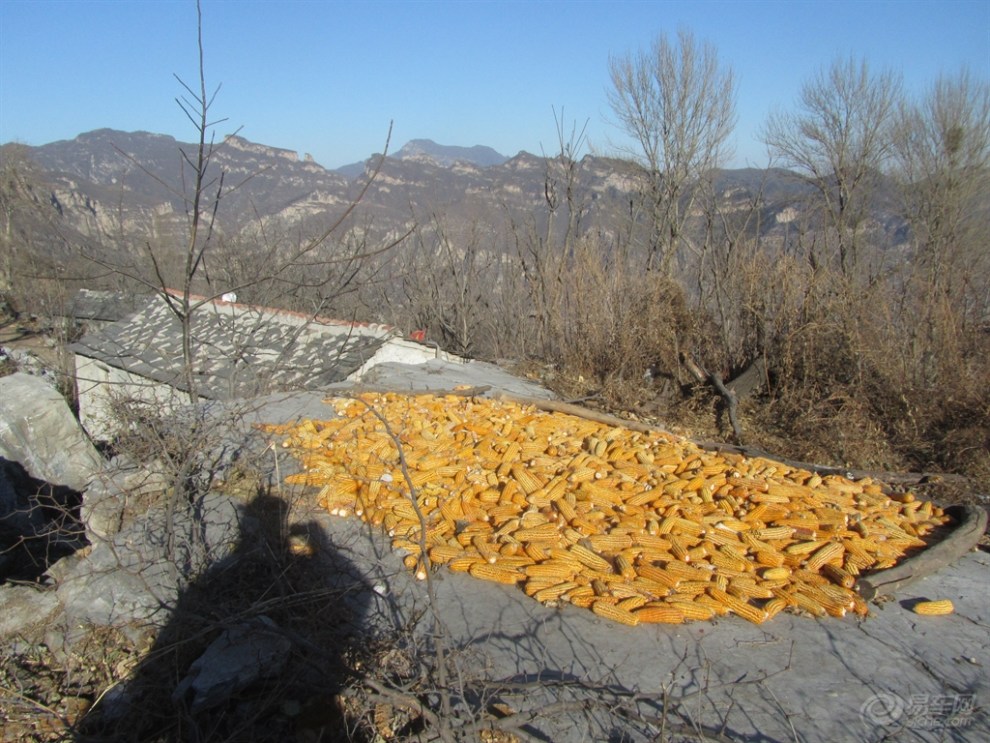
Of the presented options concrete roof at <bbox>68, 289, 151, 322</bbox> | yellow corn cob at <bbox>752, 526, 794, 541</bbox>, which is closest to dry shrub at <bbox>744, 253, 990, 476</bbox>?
yellow corn cob at <bbox>752, 526, 794, 541</bbox>

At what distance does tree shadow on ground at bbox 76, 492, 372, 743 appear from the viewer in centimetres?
324

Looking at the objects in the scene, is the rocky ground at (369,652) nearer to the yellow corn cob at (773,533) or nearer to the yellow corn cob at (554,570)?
the yellow corn cob at (554,570)

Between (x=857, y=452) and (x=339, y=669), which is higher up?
(x=339, y=669)

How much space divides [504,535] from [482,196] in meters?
21.1

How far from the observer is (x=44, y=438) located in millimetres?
8594

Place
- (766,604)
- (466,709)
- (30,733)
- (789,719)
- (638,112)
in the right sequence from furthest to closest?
(638,112) < (766,604) < (30,733) < (789,719) < (466,709)

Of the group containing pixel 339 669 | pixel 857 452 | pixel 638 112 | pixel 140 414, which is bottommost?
pixel 857 452

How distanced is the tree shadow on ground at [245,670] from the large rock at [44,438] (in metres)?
5.68

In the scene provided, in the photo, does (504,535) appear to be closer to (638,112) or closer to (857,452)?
(857,452)

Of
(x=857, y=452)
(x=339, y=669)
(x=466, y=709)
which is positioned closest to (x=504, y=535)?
(x=339, y=669)

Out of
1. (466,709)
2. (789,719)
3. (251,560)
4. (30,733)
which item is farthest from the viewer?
(251,560)

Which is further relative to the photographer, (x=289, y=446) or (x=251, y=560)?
(x=289, y=446)

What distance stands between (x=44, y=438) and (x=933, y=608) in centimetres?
982

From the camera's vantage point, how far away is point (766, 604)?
12.9 feet
